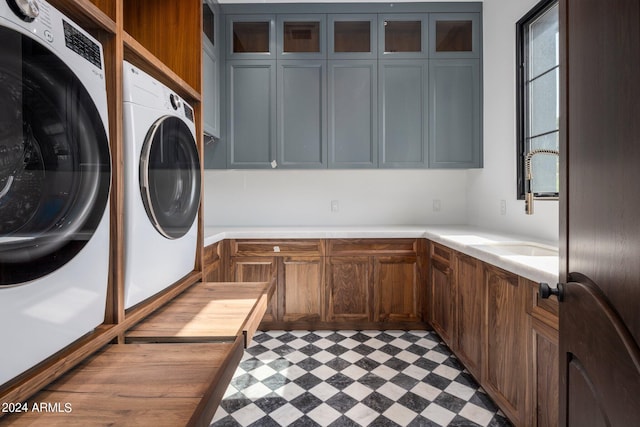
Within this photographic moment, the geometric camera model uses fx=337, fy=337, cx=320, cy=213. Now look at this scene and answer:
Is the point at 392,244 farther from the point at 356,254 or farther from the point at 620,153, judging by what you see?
the point at 620,153

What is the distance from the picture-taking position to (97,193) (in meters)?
0.85

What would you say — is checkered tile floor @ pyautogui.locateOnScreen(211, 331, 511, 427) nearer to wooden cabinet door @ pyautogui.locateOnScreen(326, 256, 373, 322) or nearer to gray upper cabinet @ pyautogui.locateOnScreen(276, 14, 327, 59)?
wooden cabinet door @ pyautogui.locateOnScreen(326, 256, 373, 322)

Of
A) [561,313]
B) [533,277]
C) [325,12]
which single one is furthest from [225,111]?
[561,313]

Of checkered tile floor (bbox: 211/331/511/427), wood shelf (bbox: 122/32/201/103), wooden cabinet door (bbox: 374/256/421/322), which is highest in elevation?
wood shelf (bbox: 122/32/201/103)

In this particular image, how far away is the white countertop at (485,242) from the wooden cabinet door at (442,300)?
22 cm

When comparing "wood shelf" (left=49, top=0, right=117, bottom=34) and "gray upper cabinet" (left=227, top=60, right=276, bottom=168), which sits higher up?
"gray upper cabinet" (left=227, top=60, right=276, bottom=168)

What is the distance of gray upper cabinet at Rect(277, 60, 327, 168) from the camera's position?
2863mm

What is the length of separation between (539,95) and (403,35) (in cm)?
128

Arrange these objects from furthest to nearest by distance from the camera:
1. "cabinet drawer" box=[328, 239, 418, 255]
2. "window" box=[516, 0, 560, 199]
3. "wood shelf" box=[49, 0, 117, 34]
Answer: "cabinet drawer" box=[328, 239, 418, 255]
"window" box=[516, 0, 560, 199]
"wood shelf" box=[49, 0, 117, 34]

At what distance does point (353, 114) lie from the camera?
289 cm

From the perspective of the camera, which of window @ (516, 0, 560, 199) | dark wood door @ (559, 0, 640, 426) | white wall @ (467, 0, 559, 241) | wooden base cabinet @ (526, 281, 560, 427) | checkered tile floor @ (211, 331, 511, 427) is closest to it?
dark wood door @ (559, 0, 640, 426)

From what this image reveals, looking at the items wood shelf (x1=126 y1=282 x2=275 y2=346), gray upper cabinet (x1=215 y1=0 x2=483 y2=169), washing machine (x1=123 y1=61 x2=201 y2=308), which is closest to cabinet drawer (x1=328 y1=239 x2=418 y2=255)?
gray upper cabinet (x1=215 y1=0 x2=483 y2=169)

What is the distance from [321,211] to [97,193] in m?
2.48

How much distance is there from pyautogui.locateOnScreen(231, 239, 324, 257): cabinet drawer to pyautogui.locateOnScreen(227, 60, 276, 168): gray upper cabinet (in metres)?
0.67
